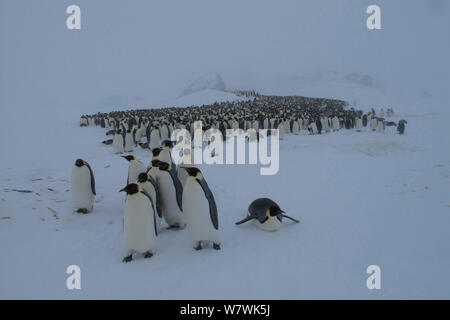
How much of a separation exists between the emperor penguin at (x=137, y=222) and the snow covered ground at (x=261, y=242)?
178 millimetres

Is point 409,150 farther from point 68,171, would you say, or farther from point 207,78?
point 207,78

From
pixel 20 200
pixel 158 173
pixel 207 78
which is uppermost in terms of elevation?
pixel 207 78

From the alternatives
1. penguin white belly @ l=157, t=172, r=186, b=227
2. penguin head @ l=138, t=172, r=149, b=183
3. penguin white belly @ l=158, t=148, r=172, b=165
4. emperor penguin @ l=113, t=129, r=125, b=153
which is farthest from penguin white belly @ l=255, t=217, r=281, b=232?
emperor penguin @ l=113, t=129, r=125, b=153

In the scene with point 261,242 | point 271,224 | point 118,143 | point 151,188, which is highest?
point 118,143

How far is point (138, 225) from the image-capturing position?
2955 millimetres

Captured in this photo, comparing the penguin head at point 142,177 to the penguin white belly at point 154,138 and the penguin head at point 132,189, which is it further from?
the penguin white belly at point 154,138

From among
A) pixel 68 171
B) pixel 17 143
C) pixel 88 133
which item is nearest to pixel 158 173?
pixel 68 171

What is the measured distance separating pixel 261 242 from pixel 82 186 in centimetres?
263

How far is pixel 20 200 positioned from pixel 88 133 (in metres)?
10.9

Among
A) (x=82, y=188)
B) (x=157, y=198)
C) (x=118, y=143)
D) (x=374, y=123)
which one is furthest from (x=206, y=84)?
(x=157, y=198)

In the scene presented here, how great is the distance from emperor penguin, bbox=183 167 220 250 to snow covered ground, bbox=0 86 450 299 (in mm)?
225

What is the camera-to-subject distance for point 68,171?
21.3ft

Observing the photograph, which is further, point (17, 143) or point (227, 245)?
point (17, 143)

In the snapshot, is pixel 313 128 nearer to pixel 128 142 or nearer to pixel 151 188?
pixel 128 142
